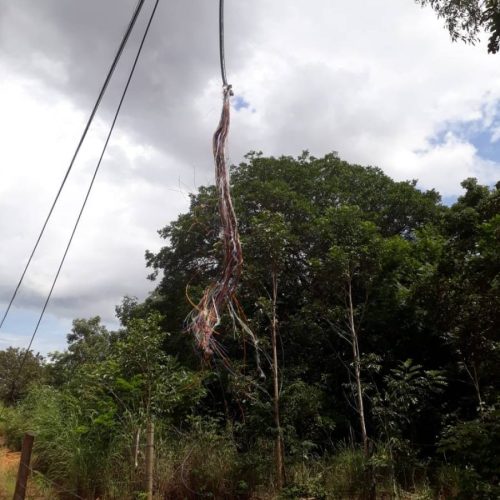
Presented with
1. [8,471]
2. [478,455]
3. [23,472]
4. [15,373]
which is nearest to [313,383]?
[478,455]

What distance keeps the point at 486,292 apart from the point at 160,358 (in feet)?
16.4

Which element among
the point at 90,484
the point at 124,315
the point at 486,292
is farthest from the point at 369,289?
the point at 124,315

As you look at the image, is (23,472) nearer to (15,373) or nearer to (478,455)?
(478,455)

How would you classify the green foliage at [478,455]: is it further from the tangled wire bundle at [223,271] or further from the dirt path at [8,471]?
the dirt path at [8,471]

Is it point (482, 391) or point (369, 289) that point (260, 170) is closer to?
point (369, 289)

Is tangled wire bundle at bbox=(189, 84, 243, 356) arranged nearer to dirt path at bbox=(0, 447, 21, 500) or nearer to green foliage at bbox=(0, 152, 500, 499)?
green foliage at bbox=(0, 152, 500, 499)

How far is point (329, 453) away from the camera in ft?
26.1

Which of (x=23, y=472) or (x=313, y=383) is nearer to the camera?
(x=23, y=472)

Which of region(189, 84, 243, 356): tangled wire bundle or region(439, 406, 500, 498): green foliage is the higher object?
region(189, 84, 243, 356): tangled wire bundle

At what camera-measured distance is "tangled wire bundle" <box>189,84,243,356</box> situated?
7.22 ft

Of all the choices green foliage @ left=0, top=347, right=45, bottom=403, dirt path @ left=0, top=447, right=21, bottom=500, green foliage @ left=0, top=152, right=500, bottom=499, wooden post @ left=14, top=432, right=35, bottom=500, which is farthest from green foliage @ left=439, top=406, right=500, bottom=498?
green foliage @ left=0, top=347, right=45, bottom=403

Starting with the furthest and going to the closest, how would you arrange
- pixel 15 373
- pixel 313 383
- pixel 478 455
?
pixel 15 373 < pixel 313 383 < pixel 478 455

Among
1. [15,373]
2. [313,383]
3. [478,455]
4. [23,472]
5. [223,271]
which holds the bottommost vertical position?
[23,472]

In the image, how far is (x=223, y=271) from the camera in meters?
2.29
